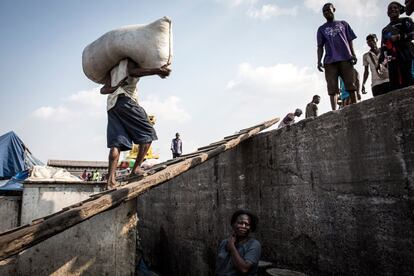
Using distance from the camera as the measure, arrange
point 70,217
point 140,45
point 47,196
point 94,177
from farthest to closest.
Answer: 1. point 94,177
2. point 47,196
3. point 140,45
4. point 70,217

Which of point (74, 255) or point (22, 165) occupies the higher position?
point (22, 165)

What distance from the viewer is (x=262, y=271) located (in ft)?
10.1

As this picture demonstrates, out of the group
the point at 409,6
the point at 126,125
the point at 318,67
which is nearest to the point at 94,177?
the point at 126,125

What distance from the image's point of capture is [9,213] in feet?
21.8

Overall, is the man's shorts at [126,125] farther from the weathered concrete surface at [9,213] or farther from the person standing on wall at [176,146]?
the person standing on wall at [176,146]

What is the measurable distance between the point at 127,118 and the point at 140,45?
32.8 inches

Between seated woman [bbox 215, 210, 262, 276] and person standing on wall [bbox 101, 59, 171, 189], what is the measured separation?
125 cm

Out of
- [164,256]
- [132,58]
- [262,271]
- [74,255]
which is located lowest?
[164,256]

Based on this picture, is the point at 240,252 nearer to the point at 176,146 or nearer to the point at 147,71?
the point at 147,71

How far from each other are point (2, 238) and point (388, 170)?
265 centimetres

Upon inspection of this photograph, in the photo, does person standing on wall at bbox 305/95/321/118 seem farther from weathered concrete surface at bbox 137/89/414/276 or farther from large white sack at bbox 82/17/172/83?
large white sack at bbox 82/17/172/83

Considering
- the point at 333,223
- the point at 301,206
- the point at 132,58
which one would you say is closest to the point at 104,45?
the point at 132,58

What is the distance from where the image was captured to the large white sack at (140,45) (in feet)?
11.3

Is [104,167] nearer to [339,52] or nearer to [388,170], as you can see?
[339,52]
